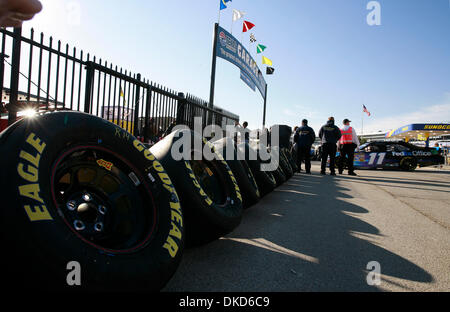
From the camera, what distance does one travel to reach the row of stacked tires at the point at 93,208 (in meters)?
1.02

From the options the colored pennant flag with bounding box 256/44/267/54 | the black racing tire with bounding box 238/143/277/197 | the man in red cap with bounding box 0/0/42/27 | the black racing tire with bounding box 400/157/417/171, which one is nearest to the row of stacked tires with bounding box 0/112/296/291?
the man in red cap with bounding box 0/0/42/27

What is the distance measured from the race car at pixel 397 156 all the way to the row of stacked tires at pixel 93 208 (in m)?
12.1

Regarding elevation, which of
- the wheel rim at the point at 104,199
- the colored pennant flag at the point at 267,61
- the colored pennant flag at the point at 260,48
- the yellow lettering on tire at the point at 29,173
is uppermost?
the colored pennant flag at the point at 260,48

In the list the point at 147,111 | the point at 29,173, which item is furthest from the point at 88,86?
the point at 29,173

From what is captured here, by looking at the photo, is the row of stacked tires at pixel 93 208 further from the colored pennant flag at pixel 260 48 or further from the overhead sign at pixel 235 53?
the colored pennant flag at pixel 260 48

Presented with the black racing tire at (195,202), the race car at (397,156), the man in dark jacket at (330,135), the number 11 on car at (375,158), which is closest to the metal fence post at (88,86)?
the black racing tire at (195,202)

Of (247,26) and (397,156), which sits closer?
(397,156)

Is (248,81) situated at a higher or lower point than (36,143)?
higher

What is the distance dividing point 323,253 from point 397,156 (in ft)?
41.0

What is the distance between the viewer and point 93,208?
161 centimetres

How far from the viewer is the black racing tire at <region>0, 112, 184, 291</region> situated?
1.01 m

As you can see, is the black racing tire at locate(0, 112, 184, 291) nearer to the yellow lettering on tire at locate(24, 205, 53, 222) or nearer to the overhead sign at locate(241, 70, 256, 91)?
the yellow lettering on tire at locate(24, 205, 53, 222)

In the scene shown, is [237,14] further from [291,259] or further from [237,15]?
[291,259]

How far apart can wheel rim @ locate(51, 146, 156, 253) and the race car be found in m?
12.9
